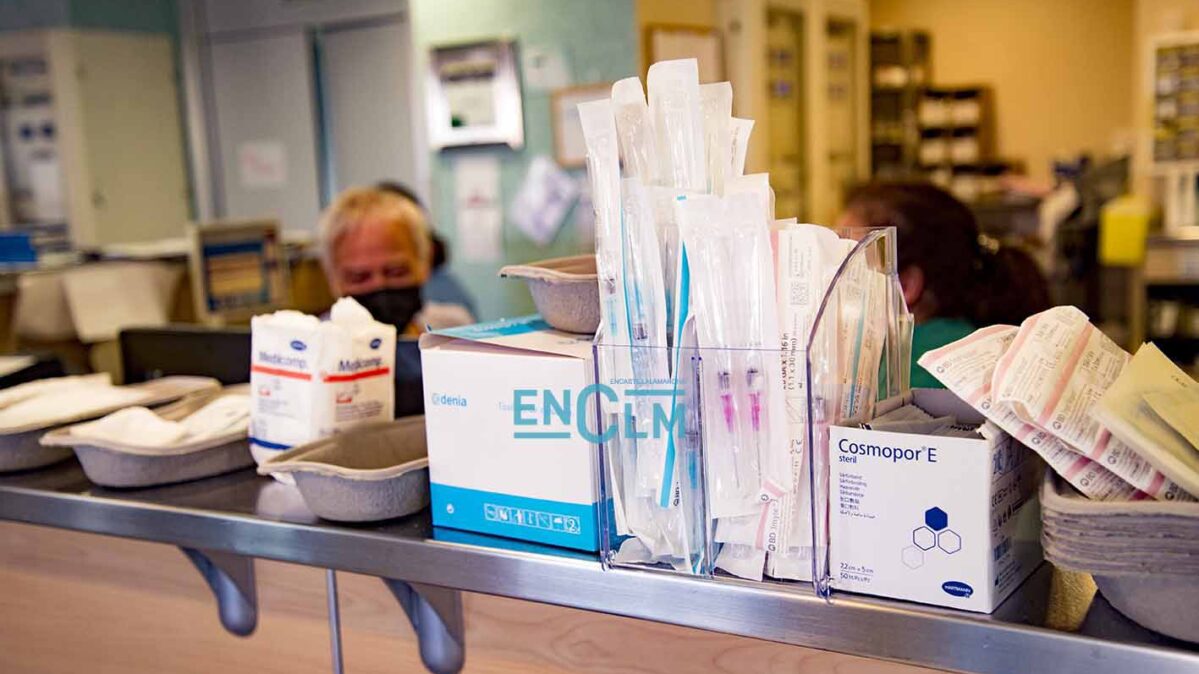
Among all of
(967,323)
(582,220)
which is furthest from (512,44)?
(967,323)

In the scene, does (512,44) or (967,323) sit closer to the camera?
(967,323)

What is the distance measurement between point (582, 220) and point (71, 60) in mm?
4024

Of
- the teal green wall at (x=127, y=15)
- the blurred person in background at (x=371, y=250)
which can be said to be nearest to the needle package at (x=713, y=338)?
the blurred person in background at (x=371, y=250)

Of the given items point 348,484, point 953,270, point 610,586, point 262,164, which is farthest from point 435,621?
point 262,164

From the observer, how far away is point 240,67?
6930 mm

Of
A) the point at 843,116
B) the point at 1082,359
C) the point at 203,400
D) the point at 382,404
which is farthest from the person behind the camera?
the point at 843,116

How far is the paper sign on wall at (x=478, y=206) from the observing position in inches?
174

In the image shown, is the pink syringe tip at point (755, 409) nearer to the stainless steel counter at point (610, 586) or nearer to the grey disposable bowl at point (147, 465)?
the stainless steel counter at point (610, 586)

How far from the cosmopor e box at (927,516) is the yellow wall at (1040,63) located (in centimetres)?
766

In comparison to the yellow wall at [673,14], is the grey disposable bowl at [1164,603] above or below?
below

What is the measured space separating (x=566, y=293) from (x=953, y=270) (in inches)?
55.2

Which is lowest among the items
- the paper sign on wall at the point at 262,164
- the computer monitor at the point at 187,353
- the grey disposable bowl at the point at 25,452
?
the grey disposable bowl at the point at 25,452

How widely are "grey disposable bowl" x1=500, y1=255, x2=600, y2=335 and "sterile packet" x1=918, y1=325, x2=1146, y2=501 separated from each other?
384mm

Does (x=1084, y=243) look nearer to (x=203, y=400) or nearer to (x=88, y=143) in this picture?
(x=203, y=400)
